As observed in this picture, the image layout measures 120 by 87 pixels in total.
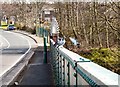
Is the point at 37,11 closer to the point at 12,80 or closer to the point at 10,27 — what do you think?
the point at 10,27

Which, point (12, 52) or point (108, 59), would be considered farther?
point (12, 52)

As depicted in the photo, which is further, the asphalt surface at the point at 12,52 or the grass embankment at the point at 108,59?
the asphalt surface at the point at 12,52

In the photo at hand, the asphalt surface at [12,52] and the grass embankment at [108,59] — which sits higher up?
the grass embankment at [108,59]

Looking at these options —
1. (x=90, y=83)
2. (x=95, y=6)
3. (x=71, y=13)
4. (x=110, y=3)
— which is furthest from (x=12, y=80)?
(x=71, y=13)

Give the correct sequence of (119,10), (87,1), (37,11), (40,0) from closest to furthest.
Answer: (119,10) < (87,1) < (40,0) < (37,11)

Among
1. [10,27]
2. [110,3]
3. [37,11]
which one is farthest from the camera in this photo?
[10,27]

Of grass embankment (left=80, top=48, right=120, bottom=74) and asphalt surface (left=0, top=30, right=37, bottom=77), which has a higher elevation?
grass embankment (left=80, top=48, right=120, bottom=74)

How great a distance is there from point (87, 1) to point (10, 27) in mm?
60126

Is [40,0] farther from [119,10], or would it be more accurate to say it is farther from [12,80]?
[12,80]

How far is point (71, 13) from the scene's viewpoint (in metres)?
34.0

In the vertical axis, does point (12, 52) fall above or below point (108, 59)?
below

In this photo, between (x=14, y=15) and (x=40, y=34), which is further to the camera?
(x=14, y=15)

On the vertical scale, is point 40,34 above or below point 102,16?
below

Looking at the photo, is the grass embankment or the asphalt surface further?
the asphalt surface
